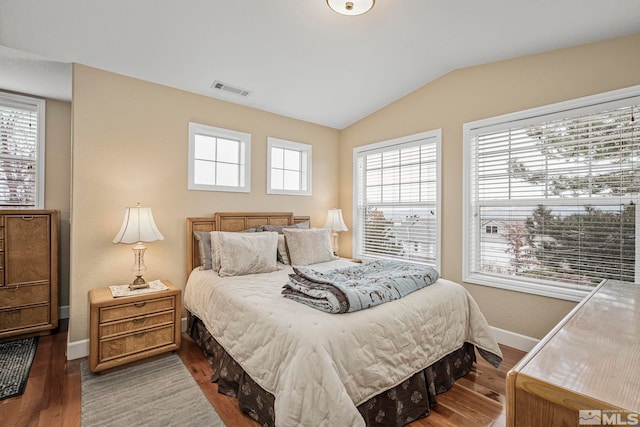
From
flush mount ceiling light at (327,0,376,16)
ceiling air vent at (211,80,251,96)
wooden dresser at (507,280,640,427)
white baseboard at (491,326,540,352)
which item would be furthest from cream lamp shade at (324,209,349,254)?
wooden dresser at (507,280,640,427)

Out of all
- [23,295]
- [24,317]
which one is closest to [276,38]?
[23,295]

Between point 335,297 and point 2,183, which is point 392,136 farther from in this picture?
point 2,183

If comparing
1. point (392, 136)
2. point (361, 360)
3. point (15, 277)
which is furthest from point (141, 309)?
point (392, 136)

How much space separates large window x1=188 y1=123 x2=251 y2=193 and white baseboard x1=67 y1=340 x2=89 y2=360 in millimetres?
1664

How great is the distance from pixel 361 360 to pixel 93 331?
2.02 meters

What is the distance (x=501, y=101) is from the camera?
292 centimetres

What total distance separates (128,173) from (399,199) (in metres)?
3.00

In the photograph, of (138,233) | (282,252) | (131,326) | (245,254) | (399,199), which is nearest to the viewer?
(131,326)

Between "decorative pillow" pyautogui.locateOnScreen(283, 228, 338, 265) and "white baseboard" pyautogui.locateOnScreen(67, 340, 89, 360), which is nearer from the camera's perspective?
"white baseboard" pyautogui.locateOnScreen(67, 340, 89, 360)

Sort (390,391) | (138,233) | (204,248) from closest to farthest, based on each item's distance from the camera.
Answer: (390,391)
(138,233)
(204,248)

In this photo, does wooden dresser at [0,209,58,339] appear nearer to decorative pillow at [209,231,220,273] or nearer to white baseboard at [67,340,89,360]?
white baseboard at [67,340,89,360]

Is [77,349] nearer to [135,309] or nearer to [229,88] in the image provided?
[135,309]

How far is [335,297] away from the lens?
1.74 meters

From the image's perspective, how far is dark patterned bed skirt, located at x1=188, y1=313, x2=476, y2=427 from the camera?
5.62 feet
